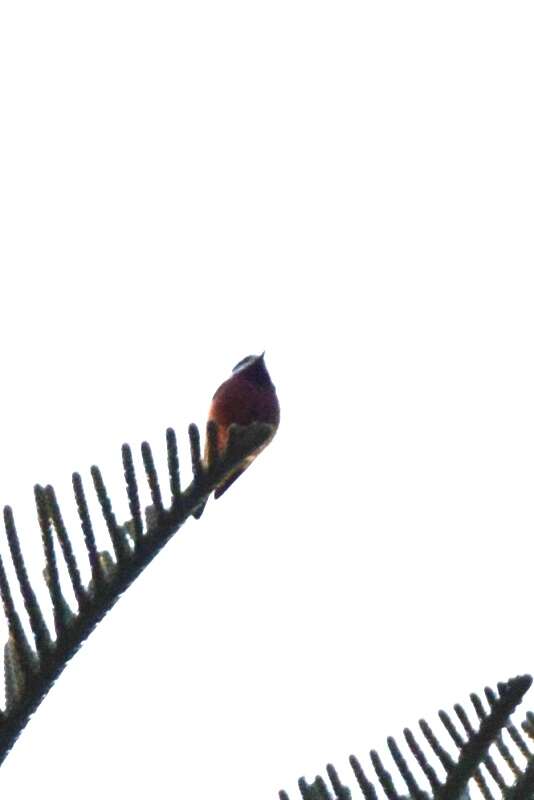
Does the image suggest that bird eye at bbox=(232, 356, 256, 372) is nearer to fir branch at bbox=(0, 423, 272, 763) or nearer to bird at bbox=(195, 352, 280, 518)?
bird at bbox=(195, 352, 280, 518)

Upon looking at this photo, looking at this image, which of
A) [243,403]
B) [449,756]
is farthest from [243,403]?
[449,756]

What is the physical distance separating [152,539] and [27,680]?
0.32 metres

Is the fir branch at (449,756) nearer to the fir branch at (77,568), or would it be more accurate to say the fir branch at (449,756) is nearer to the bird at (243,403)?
the fir branch at (77,568)

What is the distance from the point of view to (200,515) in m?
5.14

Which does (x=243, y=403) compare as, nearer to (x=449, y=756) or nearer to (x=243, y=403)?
(x=243, y=403)

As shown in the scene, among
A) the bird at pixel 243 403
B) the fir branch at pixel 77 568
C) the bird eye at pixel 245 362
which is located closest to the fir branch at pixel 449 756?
the fir branch at pixel 77 568

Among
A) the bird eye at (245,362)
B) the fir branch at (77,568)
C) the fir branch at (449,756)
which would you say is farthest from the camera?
the bird eye at (245,362)

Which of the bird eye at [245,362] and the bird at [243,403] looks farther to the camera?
the bird eye at [245,362]

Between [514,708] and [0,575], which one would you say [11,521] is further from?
[514,708]

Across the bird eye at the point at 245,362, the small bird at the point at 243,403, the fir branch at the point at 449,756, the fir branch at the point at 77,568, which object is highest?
the bird eye at the point at 245,362

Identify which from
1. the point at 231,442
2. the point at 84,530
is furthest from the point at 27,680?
the point at 231,442

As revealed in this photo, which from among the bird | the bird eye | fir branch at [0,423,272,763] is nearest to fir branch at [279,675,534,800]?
fir branch at [0,423,272,763]

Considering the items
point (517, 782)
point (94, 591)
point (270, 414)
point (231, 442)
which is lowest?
point (517, 782)

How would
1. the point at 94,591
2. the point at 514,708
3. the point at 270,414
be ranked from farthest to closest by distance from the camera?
the point at 270,414 < the point at 94,591 < the point at 514,708
